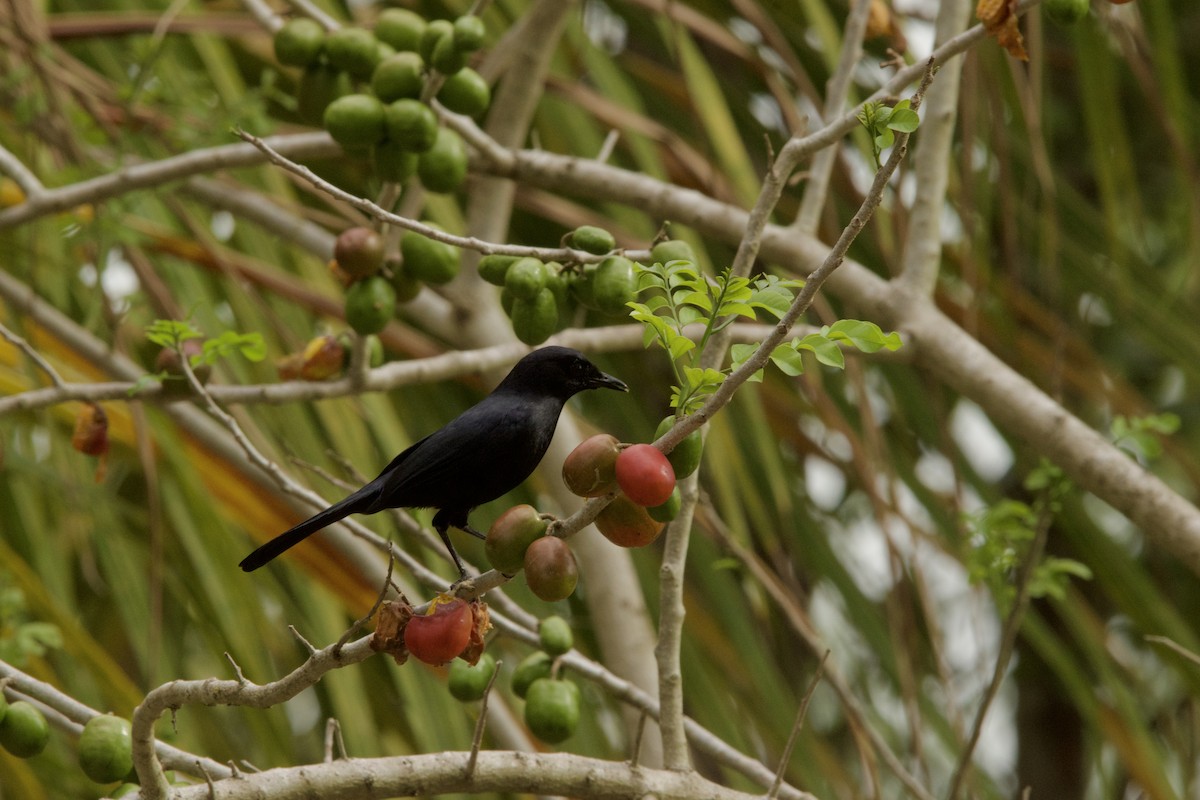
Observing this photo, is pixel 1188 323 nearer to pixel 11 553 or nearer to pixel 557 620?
pixel 557 620

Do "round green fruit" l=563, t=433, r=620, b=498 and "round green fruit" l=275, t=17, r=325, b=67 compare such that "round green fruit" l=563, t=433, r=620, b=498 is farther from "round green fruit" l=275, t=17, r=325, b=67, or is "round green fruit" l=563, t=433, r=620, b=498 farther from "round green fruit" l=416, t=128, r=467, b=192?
"round green fruit" l=275, t=17, r=325, b=67

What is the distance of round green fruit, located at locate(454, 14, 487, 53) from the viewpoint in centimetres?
223

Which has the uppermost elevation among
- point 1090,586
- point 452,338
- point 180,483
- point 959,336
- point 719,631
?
point 959,336

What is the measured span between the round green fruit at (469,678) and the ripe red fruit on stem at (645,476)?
747 millimetres

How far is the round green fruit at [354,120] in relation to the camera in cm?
229

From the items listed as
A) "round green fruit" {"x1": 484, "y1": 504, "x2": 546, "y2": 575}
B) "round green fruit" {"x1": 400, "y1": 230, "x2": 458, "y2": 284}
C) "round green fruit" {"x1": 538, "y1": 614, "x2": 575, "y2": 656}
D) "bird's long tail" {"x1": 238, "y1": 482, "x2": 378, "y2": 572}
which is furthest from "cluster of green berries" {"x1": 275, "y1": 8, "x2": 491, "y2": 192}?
"round green fruit" {"x1": 484, "y1": 504, "x2": 546, "y2": 575}

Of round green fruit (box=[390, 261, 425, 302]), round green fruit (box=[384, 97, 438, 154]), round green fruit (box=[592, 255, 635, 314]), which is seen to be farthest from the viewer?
round green fruit (box=[390, 261, 425, 302])

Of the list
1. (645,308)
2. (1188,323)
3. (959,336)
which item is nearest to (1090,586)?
(1188,323)

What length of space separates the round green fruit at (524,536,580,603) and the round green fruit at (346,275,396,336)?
2.76ft

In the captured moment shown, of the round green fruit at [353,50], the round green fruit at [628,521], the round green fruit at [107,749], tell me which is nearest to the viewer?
the round green fruit at [628,521]

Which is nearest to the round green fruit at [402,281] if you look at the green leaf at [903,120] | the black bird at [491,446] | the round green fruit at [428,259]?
the round green fruit at [428,259]

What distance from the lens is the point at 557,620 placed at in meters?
2.11

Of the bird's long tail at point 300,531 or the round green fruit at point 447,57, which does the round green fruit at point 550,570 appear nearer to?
the bird's long tail at point 300,531

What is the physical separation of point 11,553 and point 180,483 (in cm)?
37
